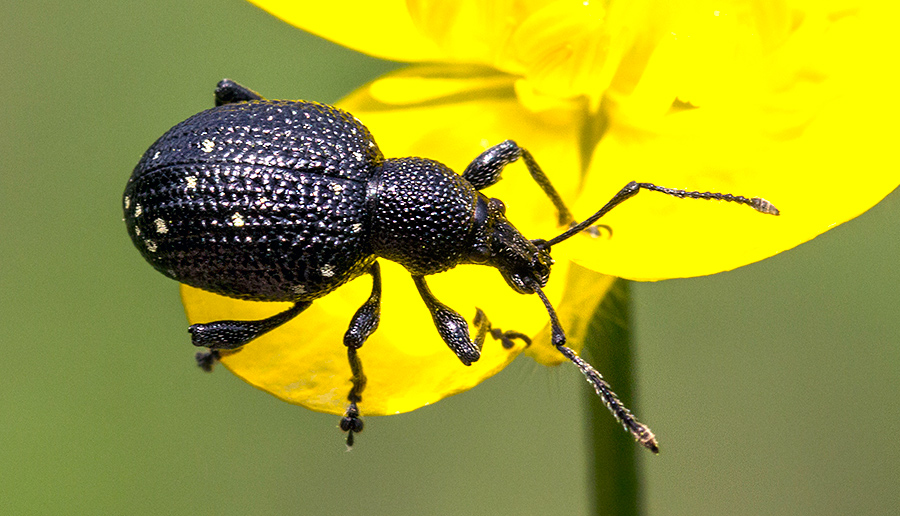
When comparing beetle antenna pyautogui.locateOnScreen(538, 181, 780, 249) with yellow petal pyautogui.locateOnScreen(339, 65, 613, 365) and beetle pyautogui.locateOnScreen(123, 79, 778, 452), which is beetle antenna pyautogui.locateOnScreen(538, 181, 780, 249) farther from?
yellow petal pyautogui.locateOnScreen(339, 65, 613, 365)

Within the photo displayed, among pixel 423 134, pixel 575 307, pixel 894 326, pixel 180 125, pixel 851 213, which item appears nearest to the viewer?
pixel 851 213

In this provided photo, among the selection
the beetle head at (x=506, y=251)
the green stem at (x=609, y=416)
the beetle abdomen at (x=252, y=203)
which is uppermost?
the beetle abdomen at (x=252, y=203)

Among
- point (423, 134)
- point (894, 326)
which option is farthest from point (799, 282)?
point (423, 134)

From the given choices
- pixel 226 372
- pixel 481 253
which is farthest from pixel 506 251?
pixel 226 372

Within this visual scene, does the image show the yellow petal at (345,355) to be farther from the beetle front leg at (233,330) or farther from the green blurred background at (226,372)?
the green blurred background at (226,372)

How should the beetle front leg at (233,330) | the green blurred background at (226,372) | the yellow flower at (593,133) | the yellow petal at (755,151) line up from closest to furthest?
the yellow petal at (755,151), the yellow flower at (593,133), the beetle front leg at (233,330), the green blurred background at (226,372)

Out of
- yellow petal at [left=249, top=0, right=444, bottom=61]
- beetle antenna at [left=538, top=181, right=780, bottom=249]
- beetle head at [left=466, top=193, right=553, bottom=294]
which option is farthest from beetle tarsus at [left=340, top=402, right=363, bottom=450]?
yellow petal at [left=249, top=0, right=444, bottom=61]

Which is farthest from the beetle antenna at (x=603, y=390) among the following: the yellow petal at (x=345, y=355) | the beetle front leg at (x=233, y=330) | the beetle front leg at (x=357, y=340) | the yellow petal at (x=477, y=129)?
the beetle front leg at (x=233, y=330)

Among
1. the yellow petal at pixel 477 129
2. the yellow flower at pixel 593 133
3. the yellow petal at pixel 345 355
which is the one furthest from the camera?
the yellow petal at pixel 477 129

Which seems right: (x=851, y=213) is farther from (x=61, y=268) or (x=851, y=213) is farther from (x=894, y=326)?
(x=61, y=268)
